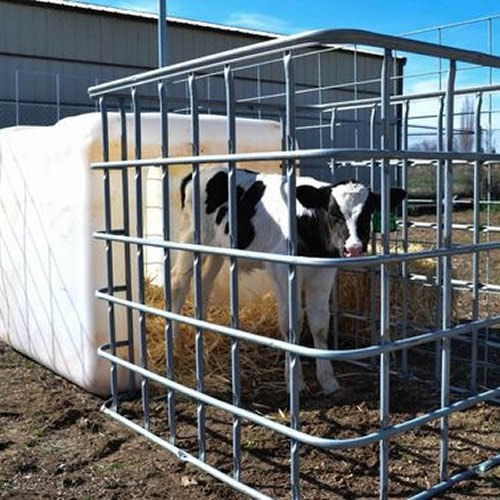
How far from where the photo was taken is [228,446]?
12.3 feet

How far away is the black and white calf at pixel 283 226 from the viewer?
3949 mm

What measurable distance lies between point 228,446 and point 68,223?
70.3 inches

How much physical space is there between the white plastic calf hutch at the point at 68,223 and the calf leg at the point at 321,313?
118cm

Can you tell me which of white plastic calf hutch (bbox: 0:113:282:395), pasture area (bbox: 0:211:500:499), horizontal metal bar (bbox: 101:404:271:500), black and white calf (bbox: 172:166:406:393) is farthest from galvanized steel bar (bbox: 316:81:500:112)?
horizontal metal bar (bbox: 101:404:271:500)

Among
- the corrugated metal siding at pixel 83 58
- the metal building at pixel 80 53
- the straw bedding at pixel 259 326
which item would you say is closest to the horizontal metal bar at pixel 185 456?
the straw bedding at pixel 259 326

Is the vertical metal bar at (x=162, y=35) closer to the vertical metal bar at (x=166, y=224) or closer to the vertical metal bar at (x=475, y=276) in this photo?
the vertical metal bar at (x=166, y=224)

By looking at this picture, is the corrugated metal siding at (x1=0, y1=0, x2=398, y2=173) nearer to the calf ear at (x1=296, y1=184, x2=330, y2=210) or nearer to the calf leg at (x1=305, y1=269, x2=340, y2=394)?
the calf leg at (x1=305, y1=269, x2=340, y2=394)

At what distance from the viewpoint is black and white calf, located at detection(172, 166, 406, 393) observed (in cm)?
395

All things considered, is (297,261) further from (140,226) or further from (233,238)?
(140,226)

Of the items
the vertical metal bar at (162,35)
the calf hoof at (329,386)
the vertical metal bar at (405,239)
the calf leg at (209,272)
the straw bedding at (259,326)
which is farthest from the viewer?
the vertical metal bar at (162,35)

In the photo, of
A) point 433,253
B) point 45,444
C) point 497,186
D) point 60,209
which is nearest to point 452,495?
point 433,253

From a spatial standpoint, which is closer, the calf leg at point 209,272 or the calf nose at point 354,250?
the calf nose at point 354,250

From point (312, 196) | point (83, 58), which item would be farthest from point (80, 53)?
point (312, 196)

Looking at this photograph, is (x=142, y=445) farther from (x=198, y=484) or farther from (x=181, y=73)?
(x=181, y=73)
